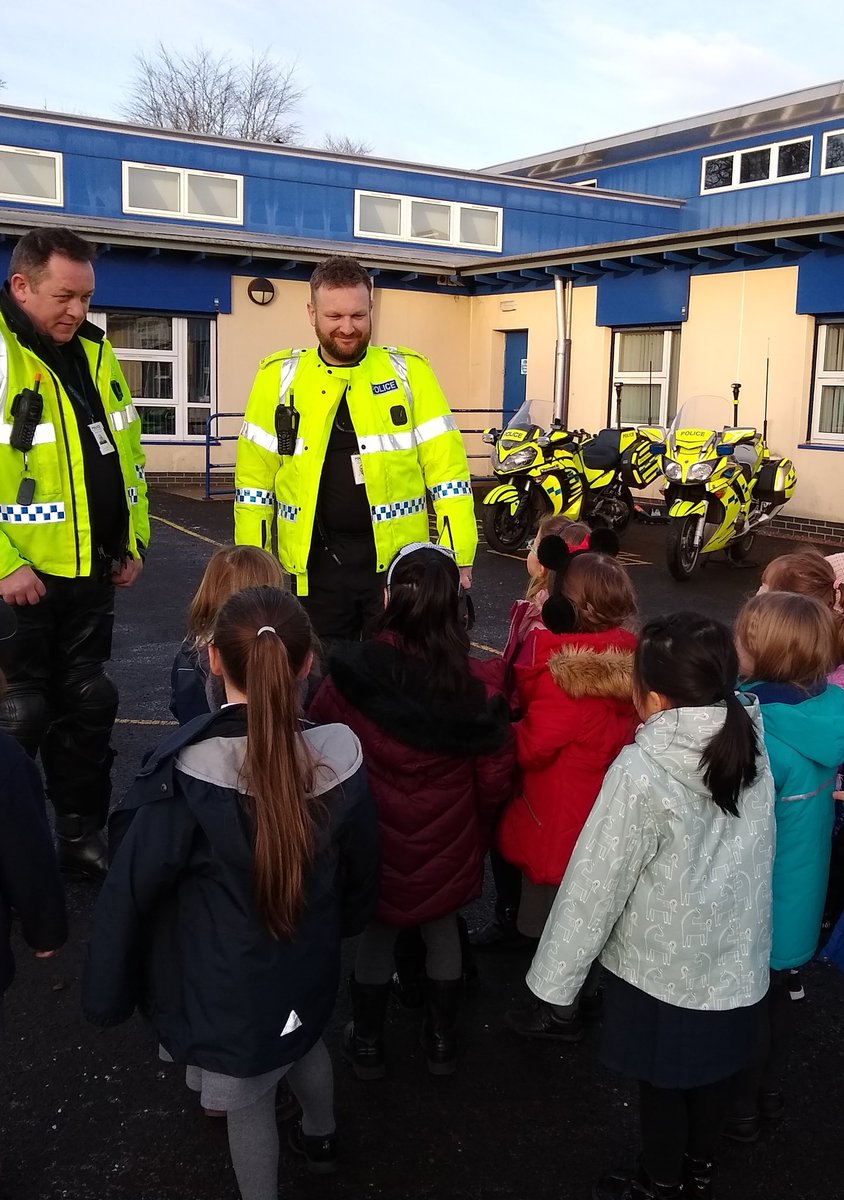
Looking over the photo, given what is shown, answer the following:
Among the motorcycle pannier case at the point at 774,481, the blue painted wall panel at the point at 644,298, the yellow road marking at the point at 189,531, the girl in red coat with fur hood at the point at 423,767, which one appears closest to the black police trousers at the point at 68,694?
the girl in red coat with fur hood at the point at 423,767

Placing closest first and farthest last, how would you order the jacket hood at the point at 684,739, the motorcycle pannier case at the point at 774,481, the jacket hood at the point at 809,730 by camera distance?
the jacket hood at the point at 684,739 → the jacket hood at the point at 809,730 → the motorcycle pannier case at the point at 774,481

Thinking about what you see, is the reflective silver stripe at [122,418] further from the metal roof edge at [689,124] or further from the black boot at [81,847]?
the metal roof edge at [689,124]

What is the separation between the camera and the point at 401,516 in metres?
3.66

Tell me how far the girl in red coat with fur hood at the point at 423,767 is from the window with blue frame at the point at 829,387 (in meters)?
11.3


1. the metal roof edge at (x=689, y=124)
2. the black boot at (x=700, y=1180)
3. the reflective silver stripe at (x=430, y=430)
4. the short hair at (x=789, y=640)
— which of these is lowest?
the black boot at (x=700, y=1180)

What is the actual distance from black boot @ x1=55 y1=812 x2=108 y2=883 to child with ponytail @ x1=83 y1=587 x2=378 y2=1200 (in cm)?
167

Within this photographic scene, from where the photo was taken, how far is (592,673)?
2.77 meters

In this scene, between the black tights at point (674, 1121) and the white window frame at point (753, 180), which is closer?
the black tights at point (674, 1121)

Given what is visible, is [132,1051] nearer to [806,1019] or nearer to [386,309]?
[806,1019]

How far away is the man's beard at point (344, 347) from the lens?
140 inches

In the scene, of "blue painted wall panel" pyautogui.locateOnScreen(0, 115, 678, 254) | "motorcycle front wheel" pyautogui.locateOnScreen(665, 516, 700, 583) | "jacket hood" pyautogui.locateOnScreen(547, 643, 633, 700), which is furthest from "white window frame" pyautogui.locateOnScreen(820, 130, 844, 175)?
"jacket hood" pyautogui.locateOnScreen(547, 643, 633, 700)

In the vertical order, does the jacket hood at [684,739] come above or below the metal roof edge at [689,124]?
below

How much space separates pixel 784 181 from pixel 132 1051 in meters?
25.6

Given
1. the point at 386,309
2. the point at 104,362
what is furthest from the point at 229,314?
the point at 104,362
